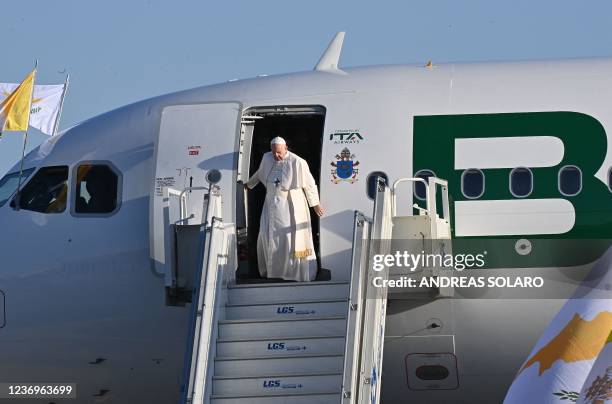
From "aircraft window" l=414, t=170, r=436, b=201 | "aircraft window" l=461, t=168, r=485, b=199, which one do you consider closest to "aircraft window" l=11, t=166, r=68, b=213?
"aircraft window" l=414, t=170, r=436, b=201

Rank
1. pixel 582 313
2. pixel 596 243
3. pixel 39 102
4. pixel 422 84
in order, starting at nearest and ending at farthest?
pixel 582 313 < pixel 596 243 < pixel 422 84 < pixel 39 102

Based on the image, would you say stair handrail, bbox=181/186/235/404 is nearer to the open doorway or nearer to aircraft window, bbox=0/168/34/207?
the open doorway

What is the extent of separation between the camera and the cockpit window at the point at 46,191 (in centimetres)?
1612

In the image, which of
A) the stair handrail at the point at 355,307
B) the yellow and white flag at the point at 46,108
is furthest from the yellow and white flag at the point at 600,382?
the yellow and white flag at the point at 46,108

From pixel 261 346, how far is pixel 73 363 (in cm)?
315

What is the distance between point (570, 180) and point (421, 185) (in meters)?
1.74

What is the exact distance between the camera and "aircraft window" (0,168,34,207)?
16.5m

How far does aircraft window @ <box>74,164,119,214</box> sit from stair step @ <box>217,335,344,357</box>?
2.93 metres

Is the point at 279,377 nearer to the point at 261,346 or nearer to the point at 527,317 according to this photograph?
the point at 261,346

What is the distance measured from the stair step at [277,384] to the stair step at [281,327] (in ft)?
1.76

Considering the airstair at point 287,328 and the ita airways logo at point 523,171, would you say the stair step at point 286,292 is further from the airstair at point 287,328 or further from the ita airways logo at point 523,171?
the ita airways logo at point 523,171

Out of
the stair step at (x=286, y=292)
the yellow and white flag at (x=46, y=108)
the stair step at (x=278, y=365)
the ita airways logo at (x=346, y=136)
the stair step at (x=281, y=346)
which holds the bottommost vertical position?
the stair step at (x=278, y=365)

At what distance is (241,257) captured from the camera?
15461 mm

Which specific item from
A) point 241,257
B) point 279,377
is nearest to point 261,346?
point 279,377
